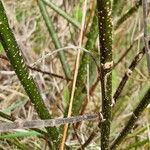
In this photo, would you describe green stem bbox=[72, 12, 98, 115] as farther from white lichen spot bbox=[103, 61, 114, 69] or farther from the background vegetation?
white lichen spot bbox=[103, 61, 114, 69]

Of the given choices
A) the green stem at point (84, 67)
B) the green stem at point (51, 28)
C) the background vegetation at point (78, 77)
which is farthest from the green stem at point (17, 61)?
the green stem at point (51, 28)

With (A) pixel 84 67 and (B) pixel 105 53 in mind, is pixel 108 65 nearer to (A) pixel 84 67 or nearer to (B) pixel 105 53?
(B) pixel 105 53

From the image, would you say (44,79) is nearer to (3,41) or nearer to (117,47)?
(117,47)

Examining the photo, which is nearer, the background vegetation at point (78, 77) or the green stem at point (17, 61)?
the green stem at point (17, 61)

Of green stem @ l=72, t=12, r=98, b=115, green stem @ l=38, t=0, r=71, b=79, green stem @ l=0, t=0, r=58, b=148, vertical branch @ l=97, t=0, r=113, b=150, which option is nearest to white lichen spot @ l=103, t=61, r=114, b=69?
vertical branch @ l=97, t=0, r=113, b=150

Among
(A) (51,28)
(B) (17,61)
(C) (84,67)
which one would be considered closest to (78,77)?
(C) (84,67)

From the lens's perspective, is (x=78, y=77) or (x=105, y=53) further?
(x=78, y=77)

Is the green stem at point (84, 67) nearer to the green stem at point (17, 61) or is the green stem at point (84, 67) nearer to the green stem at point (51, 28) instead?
the green stem at point (51, 28)

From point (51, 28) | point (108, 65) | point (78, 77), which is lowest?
point (108, 65)
